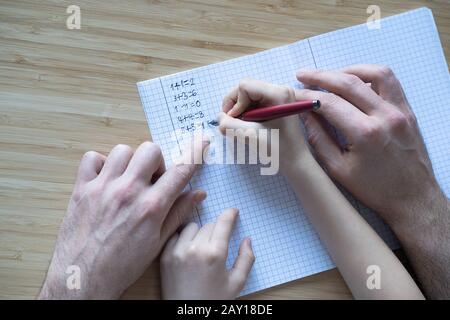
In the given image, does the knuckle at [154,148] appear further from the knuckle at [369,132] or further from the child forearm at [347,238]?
the knuckle at [369,132]

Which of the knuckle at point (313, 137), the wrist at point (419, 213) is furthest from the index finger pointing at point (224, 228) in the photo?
the wrist at point (419, 213)

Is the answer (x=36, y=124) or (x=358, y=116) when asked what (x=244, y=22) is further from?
(x=36, y=124)

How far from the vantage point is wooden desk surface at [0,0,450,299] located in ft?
2.89

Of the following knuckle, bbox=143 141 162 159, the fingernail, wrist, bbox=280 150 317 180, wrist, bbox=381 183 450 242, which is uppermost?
knuckle, bbox=143 141 162 159

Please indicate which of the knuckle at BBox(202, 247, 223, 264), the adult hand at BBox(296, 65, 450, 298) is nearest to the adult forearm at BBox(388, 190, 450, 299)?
the adult hand at BBox(296, 65, 450, 298)

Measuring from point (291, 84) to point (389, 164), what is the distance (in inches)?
10.4

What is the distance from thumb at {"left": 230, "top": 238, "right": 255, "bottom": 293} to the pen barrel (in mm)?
257

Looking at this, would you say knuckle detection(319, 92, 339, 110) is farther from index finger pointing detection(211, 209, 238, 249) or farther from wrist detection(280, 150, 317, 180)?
index finger pointing detection(211, 209, 238, 249)

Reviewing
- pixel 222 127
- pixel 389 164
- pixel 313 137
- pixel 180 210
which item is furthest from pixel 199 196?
pixel 389 164

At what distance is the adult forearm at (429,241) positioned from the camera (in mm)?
837

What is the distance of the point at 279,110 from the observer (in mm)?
810

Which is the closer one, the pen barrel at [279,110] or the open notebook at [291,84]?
the pen barrel at [279,110]

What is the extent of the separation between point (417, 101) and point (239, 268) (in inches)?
21.1
